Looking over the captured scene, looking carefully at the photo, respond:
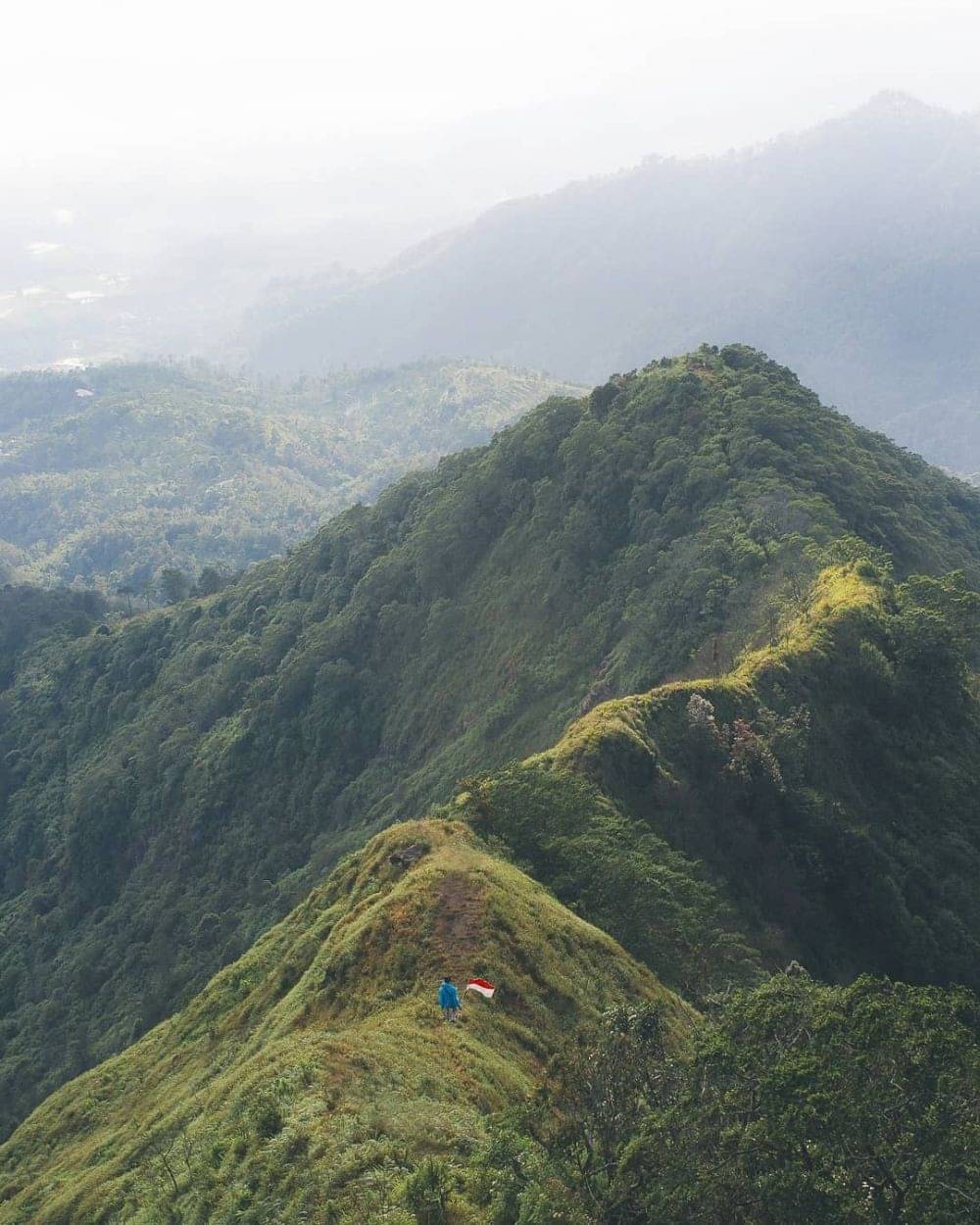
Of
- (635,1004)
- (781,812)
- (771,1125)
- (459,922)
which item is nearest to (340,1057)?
(459,922)

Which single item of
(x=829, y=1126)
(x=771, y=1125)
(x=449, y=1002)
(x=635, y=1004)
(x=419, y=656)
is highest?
(x=829, y=1126)

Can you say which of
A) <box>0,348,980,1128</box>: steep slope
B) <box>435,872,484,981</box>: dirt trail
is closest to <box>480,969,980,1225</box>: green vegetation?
<box>435,872,484,981</box>: dirt trail

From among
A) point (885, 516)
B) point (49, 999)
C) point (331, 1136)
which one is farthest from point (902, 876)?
point (49, 999)

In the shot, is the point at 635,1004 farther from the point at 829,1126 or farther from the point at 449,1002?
the point at 829,1126

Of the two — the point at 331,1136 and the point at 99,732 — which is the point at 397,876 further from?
the point at 99,732

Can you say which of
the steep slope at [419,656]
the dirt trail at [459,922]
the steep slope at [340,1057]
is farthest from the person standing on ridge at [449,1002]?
the steep slope at [419,656]
